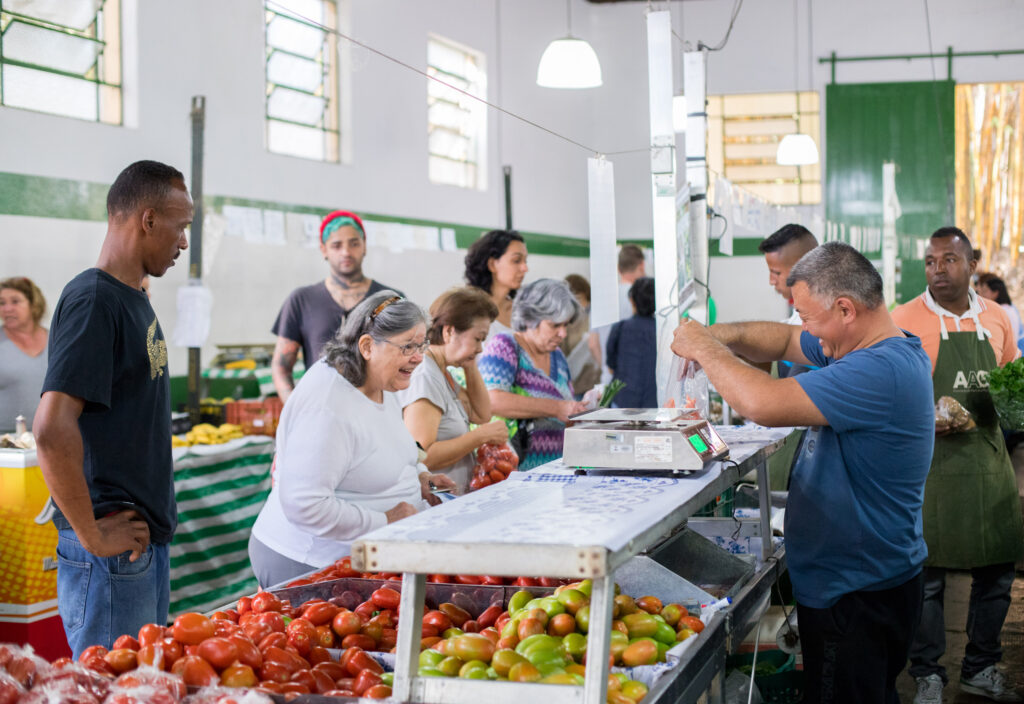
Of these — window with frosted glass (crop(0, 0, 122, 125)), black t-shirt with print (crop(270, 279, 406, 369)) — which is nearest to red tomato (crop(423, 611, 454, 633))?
black t-shirt with print (crop(270, 279, 406, 369))

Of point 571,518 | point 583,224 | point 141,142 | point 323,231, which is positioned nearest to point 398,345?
point 571,518

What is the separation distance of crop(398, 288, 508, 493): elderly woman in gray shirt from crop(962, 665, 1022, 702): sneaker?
2.28m

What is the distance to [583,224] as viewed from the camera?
1396 cm

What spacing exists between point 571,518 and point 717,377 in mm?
889

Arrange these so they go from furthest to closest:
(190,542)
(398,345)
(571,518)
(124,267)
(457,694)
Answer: (190,542) < (398,345) < (124,267) < (571,518) < (457,694)

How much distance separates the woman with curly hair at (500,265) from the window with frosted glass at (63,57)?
9.19 ft

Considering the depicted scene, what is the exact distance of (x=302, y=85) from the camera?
8055 mm

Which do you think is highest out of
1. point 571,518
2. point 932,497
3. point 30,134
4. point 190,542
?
point 30,134

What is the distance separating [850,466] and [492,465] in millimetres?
1501

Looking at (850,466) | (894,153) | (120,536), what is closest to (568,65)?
(850,466)

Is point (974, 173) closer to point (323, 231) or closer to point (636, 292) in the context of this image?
point (636, 292)

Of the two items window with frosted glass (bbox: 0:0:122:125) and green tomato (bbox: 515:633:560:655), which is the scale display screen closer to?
green tomato (bbox: 515:633:560:655)

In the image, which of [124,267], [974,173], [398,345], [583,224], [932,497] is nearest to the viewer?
[124,267]

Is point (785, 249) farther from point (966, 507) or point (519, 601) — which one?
point (519, 601)
